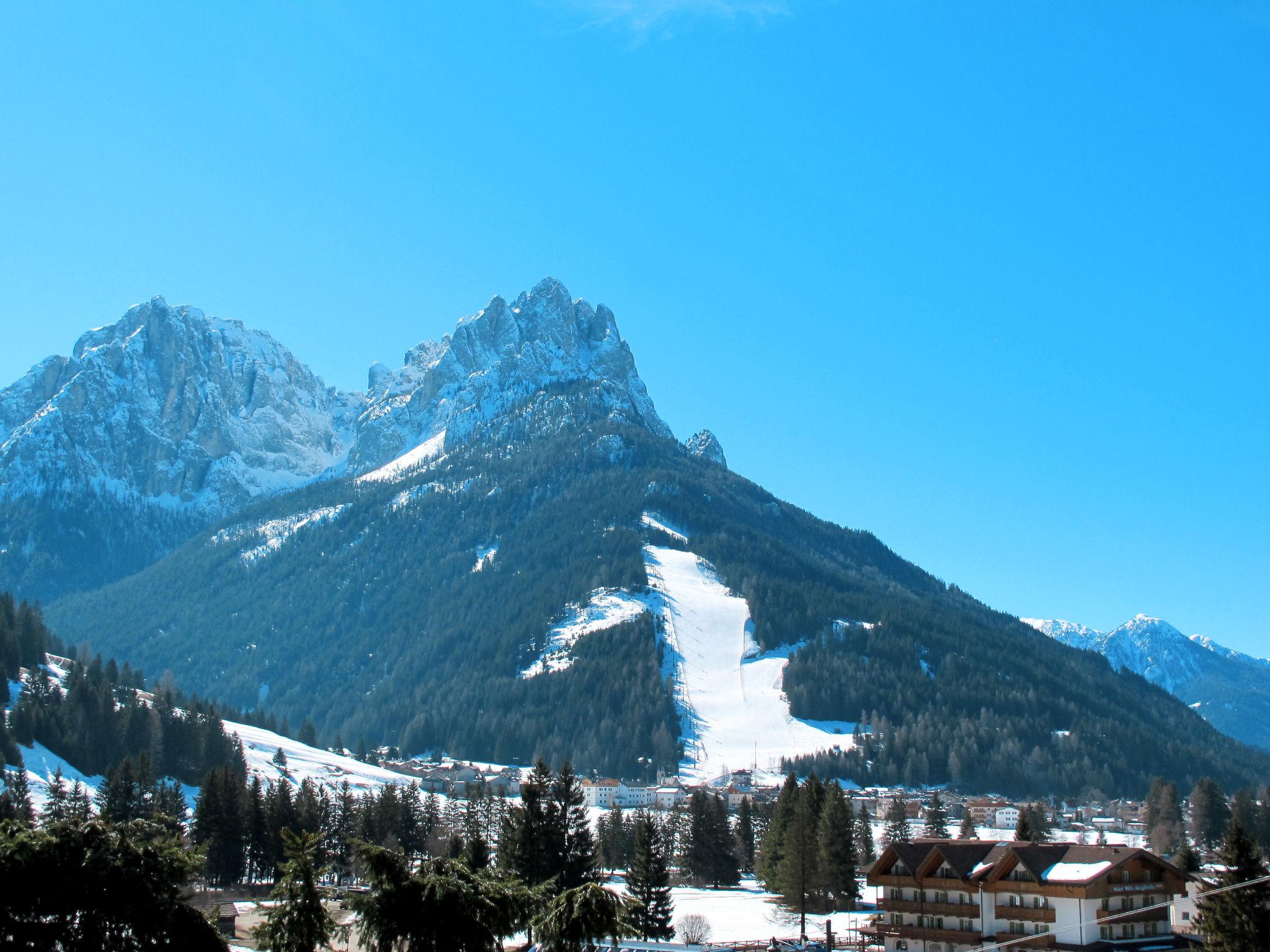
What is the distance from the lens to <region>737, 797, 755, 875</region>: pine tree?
12500 cm

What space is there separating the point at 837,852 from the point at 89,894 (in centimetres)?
6788

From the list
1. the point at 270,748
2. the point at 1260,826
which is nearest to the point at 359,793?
the point at 270,748

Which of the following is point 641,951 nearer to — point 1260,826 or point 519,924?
point 519,924

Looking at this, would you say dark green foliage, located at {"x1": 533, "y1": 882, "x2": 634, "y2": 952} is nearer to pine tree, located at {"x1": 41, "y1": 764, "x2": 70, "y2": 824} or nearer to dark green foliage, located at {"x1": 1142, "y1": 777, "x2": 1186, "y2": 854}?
pine tree, located at {"x1": 41, "y1": 764, "x2": 70, "y2": 824}

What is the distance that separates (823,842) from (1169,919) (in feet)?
100

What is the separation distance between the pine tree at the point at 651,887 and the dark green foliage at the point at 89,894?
140ft

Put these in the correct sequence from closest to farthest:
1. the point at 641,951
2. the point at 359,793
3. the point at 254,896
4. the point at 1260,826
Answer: the point at 641,951, the point at 254,896, the point at 1260,826, the point at 359,793

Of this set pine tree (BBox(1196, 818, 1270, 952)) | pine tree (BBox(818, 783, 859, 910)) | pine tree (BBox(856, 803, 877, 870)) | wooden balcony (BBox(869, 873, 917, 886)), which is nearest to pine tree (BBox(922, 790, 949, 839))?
pine tree (BBox(856, 803, 877, 870))

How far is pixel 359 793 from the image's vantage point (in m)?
157

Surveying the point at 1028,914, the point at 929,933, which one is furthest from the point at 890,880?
the point at 1028,914

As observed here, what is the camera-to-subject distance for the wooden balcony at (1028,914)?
5466 cm

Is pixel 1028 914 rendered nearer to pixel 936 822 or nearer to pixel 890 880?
pixel 890 880

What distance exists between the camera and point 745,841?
409 feet

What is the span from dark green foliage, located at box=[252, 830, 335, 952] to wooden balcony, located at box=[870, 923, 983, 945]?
38720 millimetres
